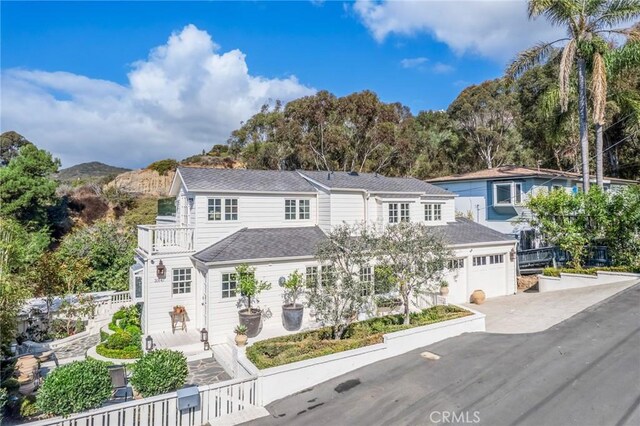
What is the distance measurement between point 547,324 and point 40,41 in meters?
20.6

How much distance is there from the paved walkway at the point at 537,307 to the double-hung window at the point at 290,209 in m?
9.48

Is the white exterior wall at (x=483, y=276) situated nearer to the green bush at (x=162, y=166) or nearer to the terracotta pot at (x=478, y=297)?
the terracotta pot at (x=478, y=297)

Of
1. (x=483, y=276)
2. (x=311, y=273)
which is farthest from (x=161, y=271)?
(x=483, y=276)

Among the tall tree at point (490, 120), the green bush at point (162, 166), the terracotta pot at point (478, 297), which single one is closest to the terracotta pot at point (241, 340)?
the terracotta pot at point (478, 297)

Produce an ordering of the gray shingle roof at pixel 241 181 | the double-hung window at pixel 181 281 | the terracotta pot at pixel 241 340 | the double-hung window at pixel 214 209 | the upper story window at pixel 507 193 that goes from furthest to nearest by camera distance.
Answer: the upper story window at pixel 507 193
the gray shingle roof at pixel 241 181
the double-hung window at pixel 214 209
the double-hung window at pixel 181 281
the terracotta pot at pixel 241 340

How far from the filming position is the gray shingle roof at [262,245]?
13906 mm

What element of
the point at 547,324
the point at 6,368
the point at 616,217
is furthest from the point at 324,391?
the point at 616,217

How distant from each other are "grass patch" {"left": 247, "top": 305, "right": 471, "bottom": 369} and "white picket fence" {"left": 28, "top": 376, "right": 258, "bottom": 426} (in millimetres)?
864

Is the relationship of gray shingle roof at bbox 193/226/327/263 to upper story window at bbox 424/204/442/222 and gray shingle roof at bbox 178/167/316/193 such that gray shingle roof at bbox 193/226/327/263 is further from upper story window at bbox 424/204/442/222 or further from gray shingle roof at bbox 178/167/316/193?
upper story window at bbox 424/204/442/222

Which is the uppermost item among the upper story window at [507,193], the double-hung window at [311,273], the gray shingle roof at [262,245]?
the upper story window at [507,193]

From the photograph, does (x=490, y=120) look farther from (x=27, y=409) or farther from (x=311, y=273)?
(x=27, y=409)

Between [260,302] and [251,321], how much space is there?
105 centimetres

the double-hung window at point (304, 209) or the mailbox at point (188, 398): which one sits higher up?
the double-hung window at point (304, 209)

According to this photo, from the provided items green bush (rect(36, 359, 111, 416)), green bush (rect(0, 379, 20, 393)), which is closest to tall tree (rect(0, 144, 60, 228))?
green bush (rect(0, 379, 20, 393))
